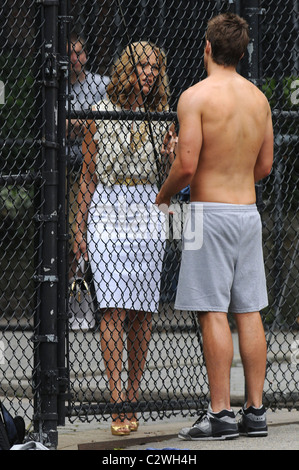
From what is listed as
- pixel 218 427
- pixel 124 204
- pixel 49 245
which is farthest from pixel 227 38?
pixel 218 427

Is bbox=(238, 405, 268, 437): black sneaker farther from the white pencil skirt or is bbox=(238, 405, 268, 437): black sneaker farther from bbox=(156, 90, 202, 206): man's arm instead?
bbox=(156, 90, 202, 206): man's arm

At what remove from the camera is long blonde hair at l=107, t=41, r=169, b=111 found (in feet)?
18.8

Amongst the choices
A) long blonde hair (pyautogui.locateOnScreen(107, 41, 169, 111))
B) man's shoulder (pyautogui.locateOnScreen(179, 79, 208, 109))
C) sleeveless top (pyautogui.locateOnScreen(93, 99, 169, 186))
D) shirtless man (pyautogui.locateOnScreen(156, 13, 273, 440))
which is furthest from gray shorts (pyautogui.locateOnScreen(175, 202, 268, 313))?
long blonde hair (pyautogui.locateOnScreen(107, 41, 169, 111))

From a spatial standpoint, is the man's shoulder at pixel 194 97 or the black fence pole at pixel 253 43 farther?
the black fence pole at pixel 253 43

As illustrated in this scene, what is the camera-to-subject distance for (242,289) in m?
5.17

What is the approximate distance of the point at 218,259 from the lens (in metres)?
5.07

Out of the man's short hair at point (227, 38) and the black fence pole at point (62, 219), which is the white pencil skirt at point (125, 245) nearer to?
the black fence pole at point (62, 219)

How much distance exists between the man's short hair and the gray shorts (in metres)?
0.75

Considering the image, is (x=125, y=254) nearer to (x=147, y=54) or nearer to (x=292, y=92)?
(x=147, y=54)

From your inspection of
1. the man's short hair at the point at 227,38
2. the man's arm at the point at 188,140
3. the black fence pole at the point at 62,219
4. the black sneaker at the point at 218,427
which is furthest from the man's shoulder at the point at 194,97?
the black sneaker at the point at 218,427

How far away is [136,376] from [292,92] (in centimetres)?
215

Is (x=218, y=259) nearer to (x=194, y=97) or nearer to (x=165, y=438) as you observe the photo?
(x=194, y=97)

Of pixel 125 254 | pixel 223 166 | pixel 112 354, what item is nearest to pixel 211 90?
pixel 223 166

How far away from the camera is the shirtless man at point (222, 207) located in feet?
16.4
